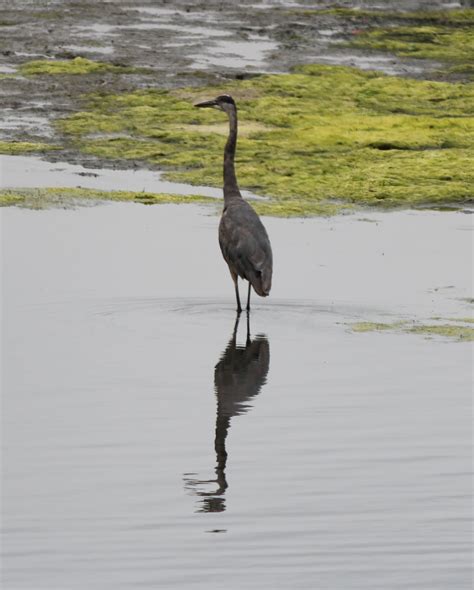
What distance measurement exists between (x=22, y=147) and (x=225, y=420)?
41.0 ft

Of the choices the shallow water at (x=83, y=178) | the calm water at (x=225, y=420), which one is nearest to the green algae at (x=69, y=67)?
the shallow water at (x=83, y=178)

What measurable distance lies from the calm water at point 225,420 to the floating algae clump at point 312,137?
390 cm

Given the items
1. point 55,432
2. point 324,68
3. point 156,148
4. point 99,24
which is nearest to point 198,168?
point 156,148

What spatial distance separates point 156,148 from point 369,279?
826 cm

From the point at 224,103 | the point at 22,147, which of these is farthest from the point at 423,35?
the point at 224,103

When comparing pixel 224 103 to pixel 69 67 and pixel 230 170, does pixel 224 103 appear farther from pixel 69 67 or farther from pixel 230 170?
pixel 69 67

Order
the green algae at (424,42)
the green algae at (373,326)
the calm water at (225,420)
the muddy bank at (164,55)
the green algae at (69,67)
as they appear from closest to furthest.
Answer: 1. the calm water at (225,420)
2. the green algae at (373,326)
3. the muddy bank at (164,55)
4. the green algae at (69,67)
5. the green algae at (424,42)

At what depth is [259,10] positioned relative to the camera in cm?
3984

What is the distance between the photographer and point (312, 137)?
23.1 m

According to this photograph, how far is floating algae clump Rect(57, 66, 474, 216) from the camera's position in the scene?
1975 cm

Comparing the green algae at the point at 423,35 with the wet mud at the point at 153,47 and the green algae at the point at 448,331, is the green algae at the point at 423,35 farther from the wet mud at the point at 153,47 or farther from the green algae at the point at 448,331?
the green algae at the point at 448,331

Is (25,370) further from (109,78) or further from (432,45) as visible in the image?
(432,45)

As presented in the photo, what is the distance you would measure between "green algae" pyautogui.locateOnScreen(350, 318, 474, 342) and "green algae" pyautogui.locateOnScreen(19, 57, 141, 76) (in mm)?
16757

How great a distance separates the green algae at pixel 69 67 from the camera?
92.7 feet
